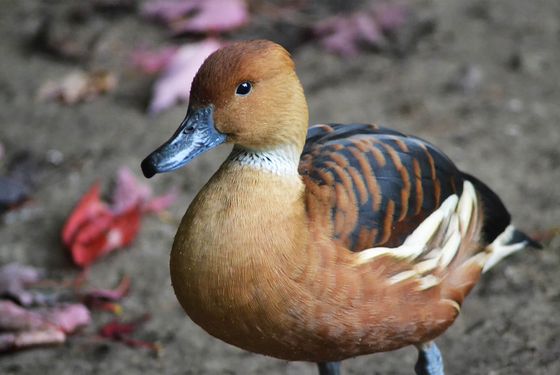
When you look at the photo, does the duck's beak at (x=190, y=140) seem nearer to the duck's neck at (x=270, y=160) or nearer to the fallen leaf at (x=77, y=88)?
the duck's neck at (x=270, y=160)

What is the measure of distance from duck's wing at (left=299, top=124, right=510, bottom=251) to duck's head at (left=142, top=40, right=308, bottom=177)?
0.66ft

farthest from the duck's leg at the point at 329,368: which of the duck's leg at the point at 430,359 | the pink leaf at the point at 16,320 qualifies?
the pink leaf at the point at 16,320

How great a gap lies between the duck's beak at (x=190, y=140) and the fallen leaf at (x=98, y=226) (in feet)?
4.60

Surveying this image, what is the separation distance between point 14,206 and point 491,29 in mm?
2702

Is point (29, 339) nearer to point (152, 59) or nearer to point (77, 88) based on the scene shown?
point (77, 88)

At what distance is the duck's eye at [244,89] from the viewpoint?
233 centimetres

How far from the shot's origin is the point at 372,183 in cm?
252

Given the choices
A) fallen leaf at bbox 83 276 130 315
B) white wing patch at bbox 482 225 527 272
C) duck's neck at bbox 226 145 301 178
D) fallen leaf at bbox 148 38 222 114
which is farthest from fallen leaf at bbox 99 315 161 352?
fallen leaf at bbox 148 38 222 114

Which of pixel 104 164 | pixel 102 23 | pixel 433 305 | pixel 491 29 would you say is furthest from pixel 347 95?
pixel 433 305

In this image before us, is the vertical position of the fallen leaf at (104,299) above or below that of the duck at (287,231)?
below

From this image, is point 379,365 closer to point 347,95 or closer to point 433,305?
point 433,305

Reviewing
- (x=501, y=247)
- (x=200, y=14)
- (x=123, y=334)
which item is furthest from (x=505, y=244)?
(x=200, y=14)

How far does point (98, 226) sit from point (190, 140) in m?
1.45

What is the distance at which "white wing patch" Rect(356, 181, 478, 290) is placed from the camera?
2490 mm
